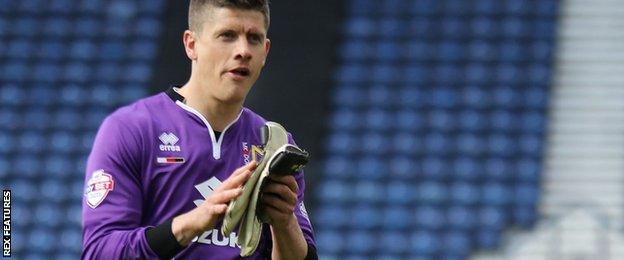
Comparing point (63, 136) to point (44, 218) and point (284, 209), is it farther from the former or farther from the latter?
point (284, 209)

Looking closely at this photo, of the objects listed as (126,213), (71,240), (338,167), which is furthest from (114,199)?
(338,167)

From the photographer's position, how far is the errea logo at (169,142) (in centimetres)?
263

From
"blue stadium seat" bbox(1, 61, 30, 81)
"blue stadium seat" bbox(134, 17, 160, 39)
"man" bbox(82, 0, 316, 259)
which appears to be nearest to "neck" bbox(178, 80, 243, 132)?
"man" bbox(82, 0, 316, 259)

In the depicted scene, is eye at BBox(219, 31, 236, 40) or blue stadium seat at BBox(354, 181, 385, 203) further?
blue stadium seat at BBox(354, 181, 385, 203)

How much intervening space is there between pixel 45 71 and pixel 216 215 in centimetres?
772

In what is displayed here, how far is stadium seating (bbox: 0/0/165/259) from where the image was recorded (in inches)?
357

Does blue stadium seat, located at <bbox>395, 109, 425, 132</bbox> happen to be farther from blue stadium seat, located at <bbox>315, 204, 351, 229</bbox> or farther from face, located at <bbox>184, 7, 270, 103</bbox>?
face, located at <bbox>184, 7, 270, 103</bbox>

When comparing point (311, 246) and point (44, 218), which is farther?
point (44, 218)

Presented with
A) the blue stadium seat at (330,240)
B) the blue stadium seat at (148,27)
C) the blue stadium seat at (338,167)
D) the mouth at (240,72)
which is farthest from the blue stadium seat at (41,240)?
the mouth at (240,72)

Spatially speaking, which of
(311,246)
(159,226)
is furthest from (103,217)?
(311,246)

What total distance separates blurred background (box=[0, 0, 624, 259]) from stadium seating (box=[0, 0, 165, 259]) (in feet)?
0.04

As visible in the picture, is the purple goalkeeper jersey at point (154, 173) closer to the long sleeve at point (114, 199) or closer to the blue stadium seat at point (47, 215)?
the long sleeve at point (114, 199)

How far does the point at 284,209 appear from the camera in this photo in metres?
2.49

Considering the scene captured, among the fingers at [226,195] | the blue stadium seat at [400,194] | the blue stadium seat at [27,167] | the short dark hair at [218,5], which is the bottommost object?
the blue stadium seat at [400,194]
